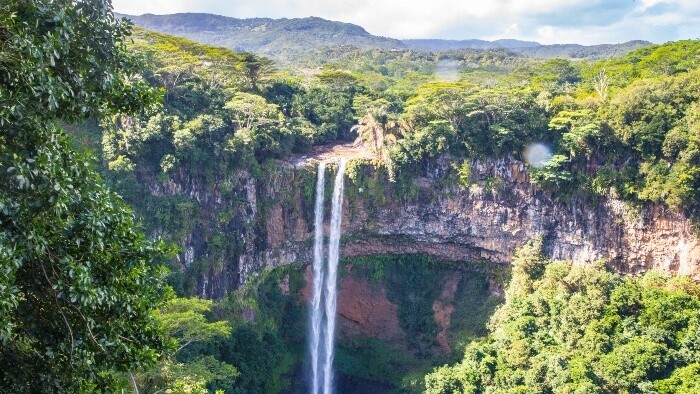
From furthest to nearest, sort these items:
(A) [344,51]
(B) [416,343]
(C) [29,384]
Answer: (A) [344,51], (B) [416,343], (C) [29,384]

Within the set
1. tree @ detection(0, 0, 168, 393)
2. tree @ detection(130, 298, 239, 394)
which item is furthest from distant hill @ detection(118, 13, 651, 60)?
tree @ detection(0, 0, 168, 393)

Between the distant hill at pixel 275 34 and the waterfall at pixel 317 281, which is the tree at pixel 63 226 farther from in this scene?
the distant hill at pixel 275 34

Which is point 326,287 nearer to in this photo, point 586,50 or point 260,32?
point 260,32

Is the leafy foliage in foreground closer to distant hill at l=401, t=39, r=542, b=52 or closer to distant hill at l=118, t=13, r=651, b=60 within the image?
distant hill at l=118, t=13, r=651, b=60

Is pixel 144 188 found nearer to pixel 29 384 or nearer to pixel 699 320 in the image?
pixel 29 384

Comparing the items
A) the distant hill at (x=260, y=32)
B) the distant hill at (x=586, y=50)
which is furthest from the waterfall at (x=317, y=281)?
the distant hill at (x=586, y=50)

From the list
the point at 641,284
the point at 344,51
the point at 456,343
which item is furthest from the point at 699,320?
the point at 344,51

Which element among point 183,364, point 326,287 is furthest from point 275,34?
point 183,364
